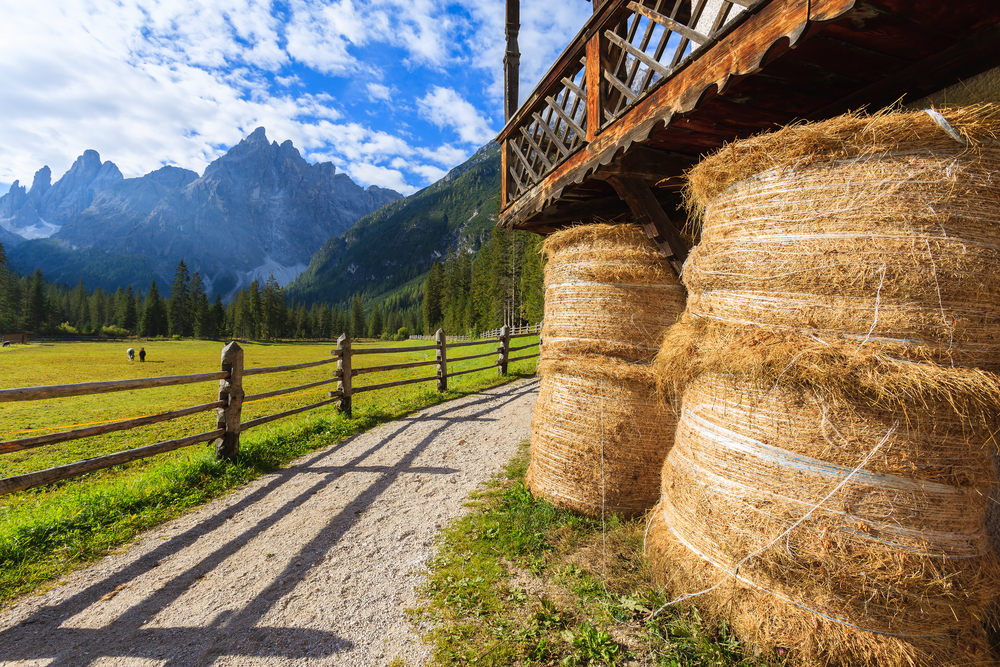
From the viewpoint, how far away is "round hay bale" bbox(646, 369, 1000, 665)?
1810 mm

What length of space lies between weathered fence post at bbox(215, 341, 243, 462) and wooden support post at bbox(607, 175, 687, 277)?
5.62m

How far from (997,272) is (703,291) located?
1200 mm

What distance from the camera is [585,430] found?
3766 mm

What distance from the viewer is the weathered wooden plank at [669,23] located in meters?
2.68

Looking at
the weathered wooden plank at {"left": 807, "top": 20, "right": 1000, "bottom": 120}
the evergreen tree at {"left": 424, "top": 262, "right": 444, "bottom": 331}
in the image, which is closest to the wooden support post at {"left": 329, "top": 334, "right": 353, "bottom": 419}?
the weathered wooden plank at {"left": 807, "top": 20, "right": 1000, "bottom": 120}

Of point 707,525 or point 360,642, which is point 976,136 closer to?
point 707,525

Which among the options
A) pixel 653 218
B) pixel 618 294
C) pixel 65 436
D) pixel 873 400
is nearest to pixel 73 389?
pixel 65 436

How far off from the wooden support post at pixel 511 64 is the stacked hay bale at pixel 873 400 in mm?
5475

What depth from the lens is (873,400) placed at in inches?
73.4

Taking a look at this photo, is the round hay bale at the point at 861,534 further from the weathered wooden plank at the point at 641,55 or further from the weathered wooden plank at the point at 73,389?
the weathered wooden plank at the point at 73,389

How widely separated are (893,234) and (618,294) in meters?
2.03

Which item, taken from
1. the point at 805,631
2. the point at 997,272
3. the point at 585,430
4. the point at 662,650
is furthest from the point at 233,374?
the point at 997,272

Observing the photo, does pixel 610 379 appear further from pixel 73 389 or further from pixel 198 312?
pixel 198 312

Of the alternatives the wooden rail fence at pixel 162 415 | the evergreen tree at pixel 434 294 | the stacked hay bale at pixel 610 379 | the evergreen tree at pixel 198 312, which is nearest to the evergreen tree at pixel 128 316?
the evergreen tree at pixel 198 312
